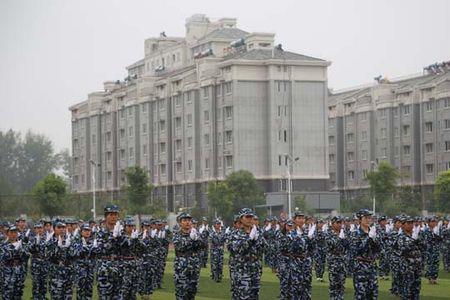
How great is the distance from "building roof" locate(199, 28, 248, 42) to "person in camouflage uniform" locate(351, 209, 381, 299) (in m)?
88.0

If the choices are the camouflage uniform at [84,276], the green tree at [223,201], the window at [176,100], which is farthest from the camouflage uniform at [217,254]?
the window at [176,100]

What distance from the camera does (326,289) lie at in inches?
1344

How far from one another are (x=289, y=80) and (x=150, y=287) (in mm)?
68962

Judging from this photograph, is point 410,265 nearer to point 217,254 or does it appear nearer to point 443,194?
point 217,254

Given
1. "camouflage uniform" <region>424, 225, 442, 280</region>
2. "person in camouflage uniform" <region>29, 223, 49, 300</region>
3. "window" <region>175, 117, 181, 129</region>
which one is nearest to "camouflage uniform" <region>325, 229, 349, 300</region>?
"person in camouflage uniform" <region>29, 223, 49, 300</region>

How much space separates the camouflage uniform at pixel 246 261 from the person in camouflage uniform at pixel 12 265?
647 centimetres

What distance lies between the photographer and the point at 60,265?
24.6 meters

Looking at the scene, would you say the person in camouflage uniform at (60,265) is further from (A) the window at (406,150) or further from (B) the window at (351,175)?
(B) the window at (351,175)

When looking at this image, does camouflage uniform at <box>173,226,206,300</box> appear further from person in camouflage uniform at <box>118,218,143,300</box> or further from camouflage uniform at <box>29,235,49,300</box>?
camouflage uniform at <box>29,235,49,300</box>

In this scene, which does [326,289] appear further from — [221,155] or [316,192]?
[221,155]

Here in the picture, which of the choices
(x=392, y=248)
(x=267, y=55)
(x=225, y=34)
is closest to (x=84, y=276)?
(x=392, y=248)

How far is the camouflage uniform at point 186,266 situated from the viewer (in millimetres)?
24328

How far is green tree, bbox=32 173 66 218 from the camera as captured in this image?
92375 millimetres

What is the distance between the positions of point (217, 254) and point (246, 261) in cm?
1806
